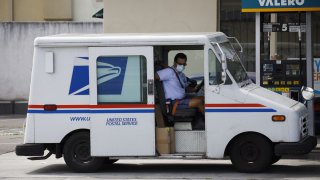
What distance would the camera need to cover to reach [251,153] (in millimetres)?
13000

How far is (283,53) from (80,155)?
528 cm

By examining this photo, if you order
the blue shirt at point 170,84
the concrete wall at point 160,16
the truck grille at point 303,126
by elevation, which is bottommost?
the truck grille at point 303,126

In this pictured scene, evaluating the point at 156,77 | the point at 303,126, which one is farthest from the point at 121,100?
the point at 303,126

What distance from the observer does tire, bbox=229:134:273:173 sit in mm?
12906

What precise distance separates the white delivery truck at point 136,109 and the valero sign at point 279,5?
254cm

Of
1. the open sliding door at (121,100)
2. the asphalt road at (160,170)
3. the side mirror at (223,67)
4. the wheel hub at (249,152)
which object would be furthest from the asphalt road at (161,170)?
the side mirror at (223,67)

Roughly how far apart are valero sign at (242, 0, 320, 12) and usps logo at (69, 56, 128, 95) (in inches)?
144

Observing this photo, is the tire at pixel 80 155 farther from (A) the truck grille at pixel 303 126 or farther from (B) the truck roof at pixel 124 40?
(A) the truck grille at pixel 303 126

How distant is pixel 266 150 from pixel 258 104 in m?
0.71

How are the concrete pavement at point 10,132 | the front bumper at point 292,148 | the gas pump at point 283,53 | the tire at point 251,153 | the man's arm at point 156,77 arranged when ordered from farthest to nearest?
the concrete pavement at point 10,132, the gas pump at point 283,53, the man's arm at point 156,77, the tire at point 251,153, the front bumper at point 292,148

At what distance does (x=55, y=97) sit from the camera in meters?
13.4

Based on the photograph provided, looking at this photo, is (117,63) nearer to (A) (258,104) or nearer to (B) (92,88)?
(B) (92,88)

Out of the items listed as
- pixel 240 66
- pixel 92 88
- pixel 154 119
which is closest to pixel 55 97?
pixel 92 88

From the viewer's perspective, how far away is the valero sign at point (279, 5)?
1569 cm
